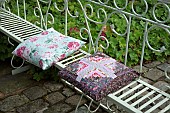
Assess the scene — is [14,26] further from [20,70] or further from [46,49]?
[46,49]

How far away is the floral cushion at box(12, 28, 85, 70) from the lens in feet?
8.79

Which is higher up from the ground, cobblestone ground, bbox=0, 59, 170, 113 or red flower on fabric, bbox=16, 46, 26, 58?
red flower on fabric, bbox=16, 46, 26, 58

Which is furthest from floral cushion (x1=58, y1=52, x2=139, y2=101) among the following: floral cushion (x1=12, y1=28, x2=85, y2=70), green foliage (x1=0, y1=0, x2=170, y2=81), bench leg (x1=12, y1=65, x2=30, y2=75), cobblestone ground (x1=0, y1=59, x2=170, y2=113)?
bench leg (x1=12, y1=65, x2=30, y2=75)

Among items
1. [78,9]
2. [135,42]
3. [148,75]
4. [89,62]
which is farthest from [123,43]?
[89,62]

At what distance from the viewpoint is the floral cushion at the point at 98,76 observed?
7.02 feet

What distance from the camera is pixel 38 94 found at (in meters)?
3.04

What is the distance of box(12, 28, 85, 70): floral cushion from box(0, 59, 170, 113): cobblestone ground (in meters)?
0.42

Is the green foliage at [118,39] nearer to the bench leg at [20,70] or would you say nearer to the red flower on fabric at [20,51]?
the bench leg at [20,70]

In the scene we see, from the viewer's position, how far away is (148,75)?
345 centimetres

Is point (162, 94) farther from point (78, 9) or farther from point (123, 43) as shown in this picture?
point (78, 9)

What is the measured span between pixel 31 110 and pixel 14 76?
28.2 inches

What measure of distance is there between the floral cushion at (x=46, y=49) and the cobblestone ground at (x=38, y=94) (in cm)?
42

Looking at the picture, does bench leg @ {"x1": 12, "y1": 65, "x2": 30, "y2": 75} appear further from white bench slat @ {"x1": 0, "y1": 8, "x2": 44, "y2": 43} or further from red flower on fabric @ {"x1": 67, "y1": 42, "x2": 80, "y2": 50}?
red flower on fabric @ {"x1": 67, "y1": 42, "x2": 80, "y2": 50}

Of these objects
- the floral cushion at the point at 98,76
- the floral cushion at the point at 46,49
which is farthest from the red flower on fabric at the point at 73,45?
the floral cushion at the point at 98,76
